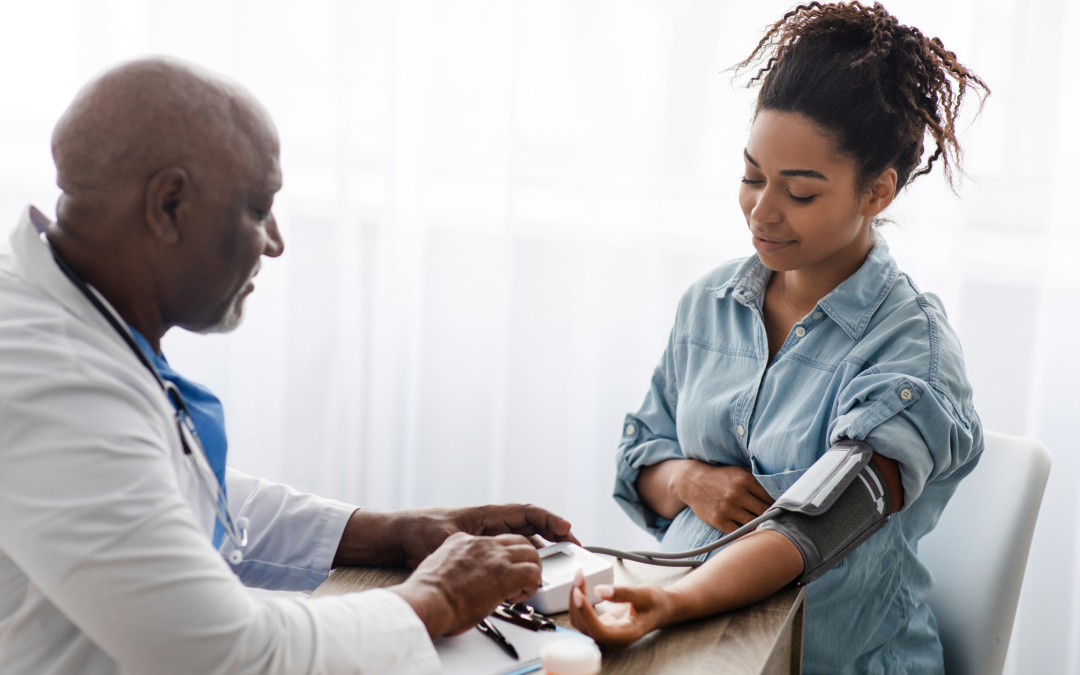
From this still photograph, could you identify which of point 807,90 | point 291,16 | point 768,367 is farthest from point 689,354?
point 291,16

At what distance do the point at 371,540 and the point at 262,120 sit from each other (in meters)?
0.52

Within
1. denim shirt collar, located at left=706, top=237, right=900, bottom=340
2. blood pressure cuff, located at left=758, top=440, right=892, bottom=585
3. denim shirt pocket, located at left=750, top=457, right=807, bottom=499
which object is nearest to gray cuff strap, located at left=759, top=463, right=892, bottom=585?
blood pressure cuff, located at left=758, top=440, right=892, bottom=585

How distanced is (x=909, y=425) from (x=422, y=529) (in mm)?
622

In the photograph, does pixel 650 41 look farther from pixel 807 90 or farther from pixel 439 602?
pixel 439 602

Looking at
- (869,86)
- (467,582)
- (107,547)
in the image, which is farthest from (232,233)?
(869,86)

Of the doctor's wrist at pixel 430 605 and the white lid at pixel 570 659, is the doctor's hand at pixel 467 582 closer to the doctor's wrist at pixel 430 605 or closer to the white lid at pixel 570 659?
the doctor's wrist at pixel 430 605

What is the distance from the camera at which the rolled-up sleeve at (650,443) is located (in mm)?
1423

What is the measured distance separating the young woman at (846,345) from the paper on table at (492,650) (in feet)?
1.40

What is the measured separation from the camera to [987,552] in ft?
4.10

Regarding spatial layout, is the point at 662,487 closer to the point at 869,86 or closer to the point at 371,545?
the point at 371,545

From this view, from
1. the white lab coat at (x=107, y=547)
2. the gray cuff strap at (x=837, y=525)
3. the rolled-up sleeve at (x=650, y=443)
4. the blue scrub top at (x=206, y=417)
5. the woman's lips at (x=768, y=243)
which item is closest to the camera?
the white lab coat at (x=107, y=547)

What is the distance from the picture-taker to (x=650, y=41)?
6.50ft

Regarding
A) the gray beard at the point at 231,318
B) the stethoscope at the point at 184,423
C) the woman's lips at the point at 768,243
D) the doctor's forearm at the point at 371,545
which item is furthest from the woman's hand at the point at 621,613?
the woman's lips at the point at 768,243

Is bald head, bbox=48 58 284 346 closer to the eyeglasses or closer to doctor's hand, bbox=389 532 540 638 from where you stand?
the eyeglasses
